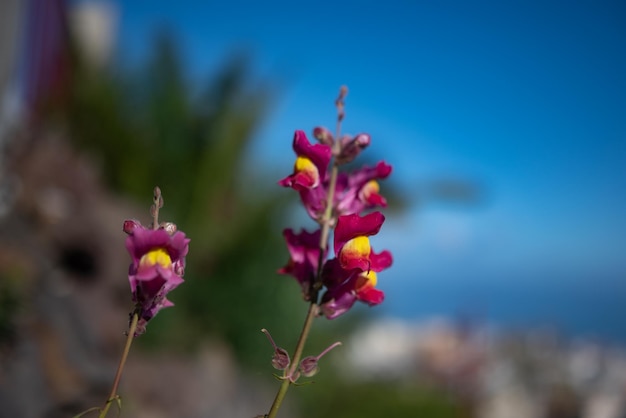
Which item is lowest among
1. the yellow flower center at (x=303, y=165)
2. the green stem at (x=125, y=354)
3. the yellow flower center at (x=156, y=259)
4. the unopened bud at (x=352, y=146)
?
the green stem at (x=125, y=354)

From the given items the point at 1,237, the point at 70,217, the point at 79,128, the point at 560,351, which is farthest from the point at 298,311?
the point at 560,351

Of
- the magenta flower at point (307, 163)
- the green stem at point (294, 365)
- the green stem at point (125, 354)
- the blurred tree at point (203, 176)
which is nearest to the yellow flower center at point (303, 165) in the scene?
the magenta flower at point (307, 163)

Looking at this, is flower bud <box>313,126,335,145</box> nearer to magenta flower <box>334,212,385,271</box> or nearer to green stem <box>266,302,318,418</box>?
magenta flower <box>334,212,385,271</box>

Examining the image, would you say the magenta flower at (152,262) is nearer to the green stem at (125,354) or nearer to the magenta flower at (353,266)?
the green stem at (125,354)

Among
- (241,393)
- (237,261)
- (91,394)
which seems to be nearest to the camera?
(91,394)

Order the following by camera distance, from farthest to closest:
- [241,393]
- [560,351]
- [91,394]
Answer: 1. [560,351]
2. [241,393]
3. [91,394]

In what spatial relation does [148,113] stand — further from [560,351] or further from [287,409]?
[560,351]

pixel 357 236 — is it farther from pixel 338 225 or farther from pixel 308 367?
pixel 308 367
